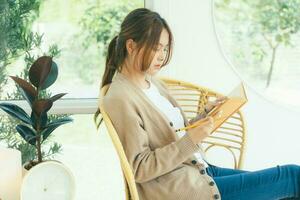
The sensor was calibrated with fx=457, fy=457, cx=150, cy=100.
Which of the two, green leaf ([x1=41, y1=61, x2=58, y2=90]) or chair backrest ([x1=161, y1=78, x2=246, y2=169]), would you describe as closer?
green leaf ([x1=41, y1=61, x2=58, y2=90])

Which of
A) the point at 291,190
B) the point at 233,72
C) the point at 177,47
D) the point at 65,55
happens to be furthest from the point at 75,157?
the point at 291,190

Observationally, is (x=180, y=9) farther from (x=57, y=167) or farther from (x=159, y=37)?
(x=57, y=167)

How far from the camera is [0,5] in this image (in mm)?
2182

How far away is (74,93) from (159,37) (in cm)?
85

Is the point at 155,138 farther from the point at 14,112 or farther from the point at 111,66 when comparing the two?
the point at 14,112

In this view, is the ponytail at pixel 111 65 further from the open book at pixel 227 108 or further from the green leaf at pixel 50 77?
the open book at pixel 227 108

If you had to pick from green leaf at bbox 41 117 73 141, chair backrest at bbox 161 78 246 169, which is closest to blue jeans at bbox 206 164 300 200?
chair backrest at bbox 161 78 246 169

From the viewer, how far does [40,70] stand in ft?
5.60

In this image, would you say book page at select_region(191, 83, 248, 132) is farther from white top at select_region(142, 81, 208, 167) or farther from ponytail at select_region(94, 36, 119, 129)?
ponytail at select_region(94, 36, 119, 129)

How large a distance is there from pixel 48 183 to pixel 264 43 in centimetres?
132

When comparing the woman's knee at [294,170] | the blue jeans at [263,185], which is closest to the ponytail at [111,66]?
the blue jeans at [263,185]

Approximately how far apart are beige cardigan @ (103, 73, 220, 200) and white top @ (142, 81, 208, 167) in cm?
9

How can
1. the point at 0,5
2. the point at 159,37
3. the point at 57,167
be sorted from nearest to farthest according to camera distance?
1. the point at 159,37
2. the point at 57,167
3. the point at 0,5

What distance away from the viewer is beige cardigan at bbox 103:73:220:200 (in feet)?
4.97
